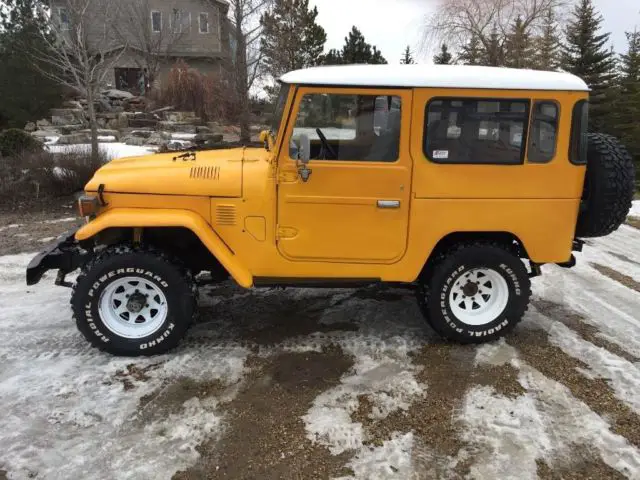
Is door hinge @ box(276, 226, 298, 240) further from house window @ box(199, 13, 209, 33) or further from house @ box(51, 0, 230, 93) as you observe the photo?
house window @ box(199, 13, 209, 33)

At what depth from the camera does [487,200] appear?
3.99 metres

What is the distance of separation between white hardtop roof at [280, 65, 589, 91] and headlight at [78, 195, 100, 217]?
1690 millimetres

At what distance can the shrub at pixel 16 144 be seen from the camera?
10.8m

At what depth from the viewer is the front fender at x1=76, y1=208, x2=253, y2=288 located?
12.5 ft

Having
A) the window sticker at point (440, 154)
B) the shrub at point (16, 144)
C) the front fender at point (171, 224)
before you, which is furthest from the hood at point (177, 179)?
the shrub at point (16, 144)

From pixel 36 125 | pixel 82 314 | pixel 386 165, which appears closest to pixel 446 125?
pixel 386 165

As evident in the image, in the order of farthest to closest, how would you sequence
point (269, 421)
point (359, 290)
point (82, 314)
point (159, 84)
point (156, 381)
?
point (159, 84) → point (359, 290) → point (82, 314) → point (156, 381) → point (269, 421)

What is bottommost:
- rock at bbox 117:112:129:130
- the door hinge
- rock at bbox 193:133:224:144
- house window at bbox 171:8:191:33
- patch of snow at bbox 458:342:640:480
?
patch of snow at bbox 458:342:640:480

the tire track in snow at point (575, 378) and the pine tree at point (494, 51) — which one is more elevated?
the pine tree at point (494, 51)

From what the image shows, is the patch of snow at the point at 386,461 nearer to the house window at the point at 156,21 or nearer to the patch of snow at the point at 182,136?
the patch of snow at the point at 182,136

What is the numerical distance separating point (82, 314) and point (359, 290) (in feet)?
9.07

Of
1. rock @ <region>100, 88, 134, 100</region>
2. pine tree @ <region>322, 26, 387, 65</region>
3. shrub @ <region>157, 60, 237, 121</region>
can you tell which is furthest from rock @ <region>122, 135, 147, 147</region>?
pine tree @ <region>322, 26, 387, 65</region>

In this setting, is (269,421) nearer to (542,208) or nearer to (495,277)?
(495,277)

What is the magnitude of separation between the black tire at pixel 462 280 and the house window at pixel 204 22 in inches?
1176
